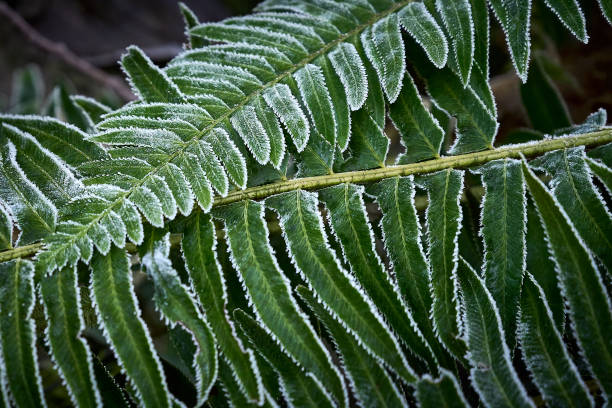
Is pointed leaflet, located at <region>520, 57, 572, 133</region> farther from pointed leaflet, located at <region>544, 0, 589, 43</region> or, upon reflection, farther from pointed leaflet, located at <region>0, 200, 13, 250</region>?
pointed leaflet, located at <region>0, 200, 13, 250</region>

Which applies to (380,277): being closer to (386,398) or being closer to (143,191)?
(386,398)

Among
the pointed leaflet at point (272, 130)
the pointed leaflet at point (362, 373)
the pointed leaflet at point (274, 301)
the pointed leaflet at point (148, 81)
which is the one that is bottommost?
the pointed leaflet at point (362, 373)

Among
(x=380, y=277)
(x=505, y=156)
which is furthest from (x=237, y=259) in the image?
(x=505, y=156)

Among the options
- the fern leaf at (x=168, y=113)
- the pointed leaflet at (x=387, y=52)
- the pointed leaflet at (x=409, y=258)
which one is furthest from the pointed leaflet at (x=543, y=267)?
the fern leaf at (x=168, y=113)

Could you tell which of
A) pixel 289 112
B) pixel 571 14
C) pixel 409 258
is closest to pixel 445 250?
pixel 409 258

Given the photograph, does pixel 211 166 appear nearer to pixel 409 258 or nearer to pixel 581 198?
pixel 409 258

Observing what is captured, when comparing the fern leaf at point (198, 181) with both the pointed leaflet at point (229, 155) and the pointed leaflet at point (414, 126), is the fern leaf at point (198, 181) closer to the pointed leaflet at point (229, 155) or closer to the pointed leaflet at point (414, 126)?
the pointed leaflet at point (229, 155)
